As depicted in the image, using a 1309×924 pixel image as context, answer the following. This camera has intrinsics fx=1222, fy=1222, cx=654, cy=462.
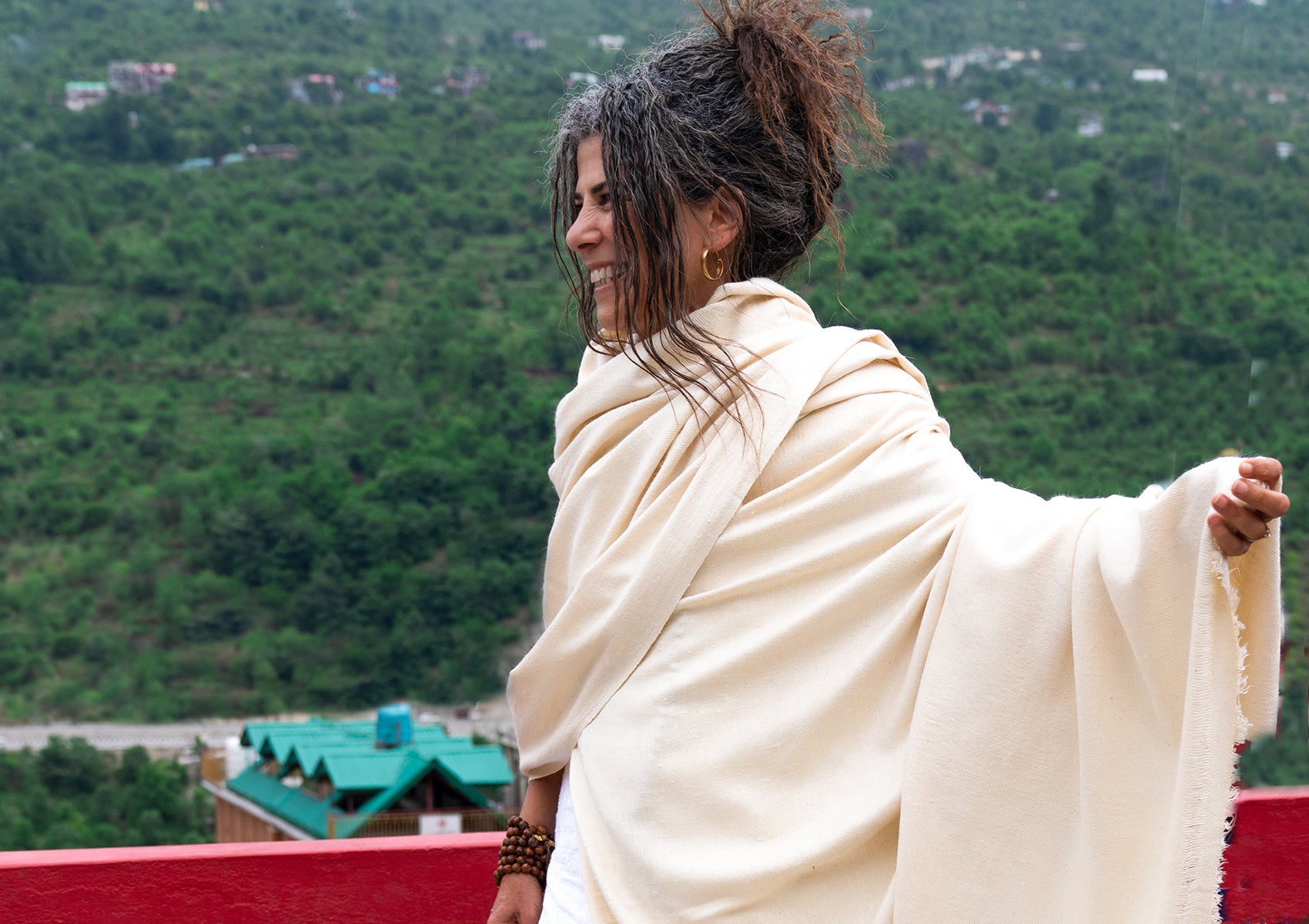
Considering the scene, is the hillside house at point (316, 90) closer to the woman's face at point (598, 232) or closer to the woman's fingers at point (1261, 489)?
the woman's face at point (598, 232)

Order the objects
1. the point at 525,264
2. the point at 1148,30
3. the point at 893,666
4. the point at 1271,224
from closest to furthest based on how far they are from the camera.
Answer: the point at 893,666, the point at 1271,224, the point at 525,264, the point at 1148,30

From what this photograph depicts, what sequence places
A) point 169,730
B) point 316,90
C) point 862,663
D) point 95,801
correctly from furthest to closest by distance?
point 316,90
point 169,730
point 95,801
point 862,663

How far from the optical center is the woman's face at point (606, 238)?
1180 millimetres

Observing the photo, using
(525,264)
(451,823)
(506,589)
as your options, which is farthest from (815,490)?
(525,264)

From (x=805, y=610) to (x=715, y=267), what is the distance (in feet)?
1.18

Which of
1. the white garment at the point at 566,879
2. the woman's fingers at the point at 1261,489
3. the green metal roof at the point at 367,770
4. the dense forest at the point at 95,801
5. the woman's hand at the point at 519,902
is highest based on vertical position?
the woman's fingers at the point at 1261,489

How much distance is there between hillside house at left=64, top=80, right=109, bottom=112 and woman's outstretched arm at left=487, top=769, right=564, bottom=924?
27705mm

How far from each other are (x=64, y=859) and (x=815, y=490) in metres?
1.34

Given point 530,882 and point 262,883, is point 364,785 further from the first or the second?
point 530,882

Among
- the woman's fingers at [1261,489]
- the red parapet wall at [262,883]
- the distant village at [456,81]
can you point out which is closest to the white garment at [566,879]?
the woman's fingers at [1261,489]

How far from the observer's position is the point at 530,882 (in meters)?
1.21

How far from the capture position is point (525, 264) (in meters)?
21.8

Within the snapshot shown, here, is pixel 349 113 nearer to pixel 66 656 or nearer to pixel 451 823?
pixel 66 656

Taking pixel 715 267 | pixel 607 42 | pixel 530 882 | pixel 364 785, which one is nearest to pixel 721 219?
pixel 715 267
